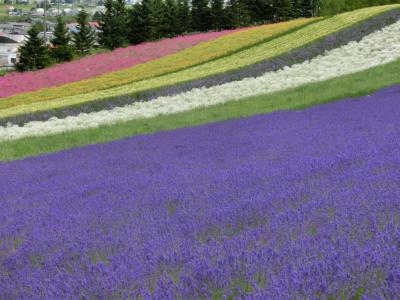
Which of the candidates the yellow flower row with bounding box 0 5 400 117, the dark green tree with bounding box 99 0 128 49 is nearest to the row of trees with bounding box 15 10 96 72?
the dark green tree with bounding box 99 0 128 49

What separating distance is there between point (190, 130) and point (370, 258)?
1387cm

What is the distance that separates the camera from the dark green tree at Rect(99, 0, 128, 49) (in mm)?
70812

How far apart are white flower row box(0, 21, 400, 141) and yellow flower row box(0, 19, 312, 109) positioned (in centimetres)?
1193

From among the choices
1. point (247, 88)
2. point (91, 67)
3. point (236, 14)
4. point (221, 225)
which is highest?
point (236, 14)

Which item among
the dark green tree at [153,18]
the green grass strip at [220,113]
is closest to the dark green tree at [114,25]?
the dark green tree at [153,18]

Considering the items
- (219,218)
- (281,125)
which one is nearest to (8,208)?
(219,218)

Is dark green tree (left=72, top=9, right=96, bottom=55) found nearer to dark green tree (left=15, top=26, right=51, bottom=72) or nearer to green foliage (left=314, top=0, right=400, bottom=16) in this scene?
dark green tree (left=15, top=26, right=51, bottom=72)

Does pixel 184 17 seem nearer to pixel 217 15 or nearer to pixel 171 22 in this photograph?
pixel 171 22

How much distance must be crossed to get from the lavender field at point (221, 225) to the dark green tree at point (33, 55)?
5092cm

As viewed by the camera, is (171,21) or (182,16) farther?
(182,16)

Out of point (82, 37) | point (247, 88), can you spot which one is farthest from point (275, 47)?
point (82, 37)

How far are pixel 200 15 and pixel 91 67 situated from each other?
105 ft

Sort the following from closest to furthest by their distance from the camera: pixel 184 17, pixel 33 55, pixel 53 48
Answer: pixel 33 55
pixel 53 48
pixel 184 17

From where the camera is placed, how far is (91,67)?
51156 mm
